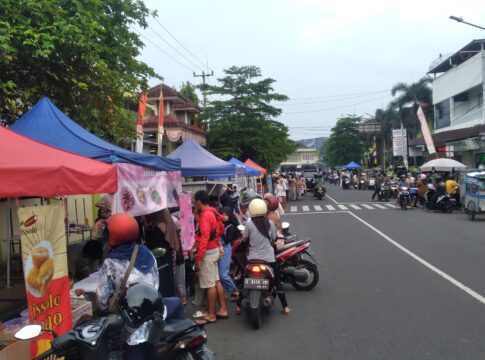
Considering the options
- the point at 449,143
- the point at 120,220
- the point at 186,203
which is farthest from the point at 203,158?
the point at 449,143

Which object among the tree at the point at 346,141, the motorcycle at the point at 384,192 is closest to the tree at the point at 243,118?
the motorcycle at the point at 384,192

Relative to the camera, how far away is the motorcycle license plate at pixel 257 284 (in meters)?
5.92

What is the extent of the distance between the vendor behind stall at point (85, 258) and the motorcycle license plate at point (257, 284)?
2655mm

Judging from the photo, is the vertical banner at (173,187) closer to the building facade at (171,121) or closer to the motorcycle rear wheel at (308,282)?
the motorcycle rear wheel at (308,282)

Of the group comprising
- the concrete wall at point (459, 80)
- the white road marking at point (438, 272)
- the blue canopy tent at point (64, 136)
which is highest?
the concrete wall at point (459, 80)

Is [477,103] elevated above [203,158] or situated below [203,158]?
above

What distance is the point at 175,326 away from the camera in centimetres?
319

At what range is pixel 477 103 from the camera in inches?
1374

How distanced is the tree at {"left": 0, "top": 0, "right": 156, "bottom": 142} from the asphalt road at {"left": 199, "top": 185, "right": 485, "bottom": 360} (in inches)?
202

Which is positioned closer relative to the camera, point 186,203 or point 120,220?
point 120,220

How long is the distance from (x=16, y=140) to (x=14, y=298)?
3720 millimetres

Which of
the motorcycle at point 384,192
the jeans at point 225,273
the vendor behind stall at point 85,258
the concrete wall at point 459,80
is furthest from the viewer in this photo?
the concrete wall at point 459,80

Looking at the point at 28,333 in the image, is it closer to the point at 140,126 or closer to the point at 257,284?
the point at 257,284

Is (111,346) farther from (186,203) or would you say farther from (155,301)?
(186,203)
